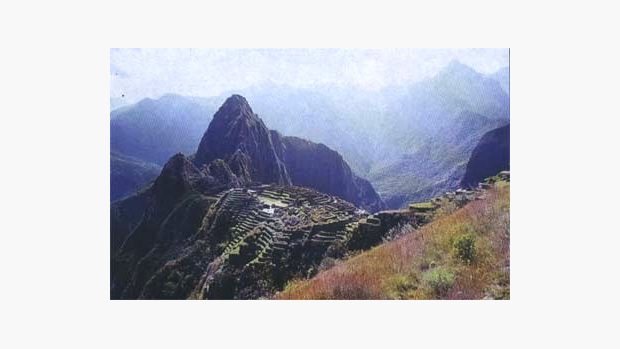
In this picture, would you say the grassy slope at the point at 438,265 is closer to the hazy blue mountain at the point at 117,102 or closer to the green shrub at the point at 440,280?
the green shrub at the point at 440,280

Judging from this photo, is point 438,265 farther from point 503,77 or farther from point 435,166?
point 503,77

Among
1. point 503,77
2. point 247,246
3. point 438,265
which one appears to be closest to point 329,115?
point 247,246

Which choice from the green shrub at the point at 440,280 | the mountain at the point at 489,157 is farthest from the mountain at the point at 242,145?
the mountain at the point at 489,157

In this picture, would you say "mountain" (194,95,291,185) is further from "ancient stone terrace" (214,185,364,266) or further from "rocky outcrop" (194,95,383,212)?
"ancient stone terrace" (214,185,364,266)

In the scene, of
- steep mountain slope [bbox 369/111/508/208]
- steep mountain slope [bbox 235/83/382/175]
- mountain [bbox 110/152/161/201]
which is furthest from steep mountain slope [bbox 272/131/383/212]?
mountain [bbox 110/152/161/201]

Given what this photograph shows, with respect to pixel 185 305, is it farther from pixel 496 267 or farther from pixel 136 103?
pixel 496 267

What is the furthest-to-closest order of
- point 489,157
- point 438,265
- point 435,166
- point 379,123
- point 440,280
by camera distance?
point 379,123, point 435,166, point 489,157, point 438,265, point 440,280
